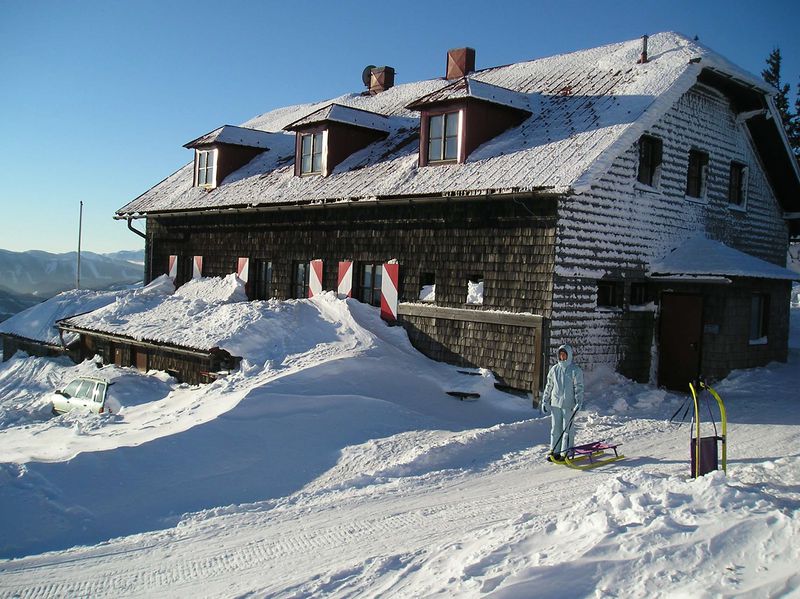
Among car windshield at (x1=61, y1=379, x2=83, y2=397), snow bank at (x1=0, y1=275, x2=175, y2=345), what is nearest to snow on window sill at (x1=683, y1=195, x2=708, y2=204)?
car windshield at (x1=61, y1=379, x2=83, y2=397)

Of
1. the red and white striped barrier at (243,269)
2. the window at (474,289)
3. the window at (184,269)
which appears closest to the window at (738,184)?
the window at (474,289)

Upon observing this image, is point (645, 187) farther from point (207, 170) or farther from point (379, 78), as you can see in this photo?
point (207, 170)

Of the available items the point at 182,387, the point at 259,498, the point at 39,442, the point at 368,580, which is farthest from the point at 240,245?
the point at 368,580

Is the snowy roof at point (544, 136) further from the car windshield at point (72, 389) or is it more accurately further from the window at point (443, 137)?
the car windshield at point (72, 389)

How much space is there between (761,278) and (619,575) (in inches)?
477

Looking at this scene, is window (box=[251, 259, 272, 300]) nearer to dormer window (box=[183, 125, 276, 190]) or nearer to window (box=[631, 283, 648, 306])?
dormer window (box=[183, 125, 276, 190])

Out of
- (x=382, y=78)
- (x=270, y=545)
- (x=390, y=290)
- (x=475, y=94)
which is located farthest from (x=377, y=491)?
(x=382, y=78)

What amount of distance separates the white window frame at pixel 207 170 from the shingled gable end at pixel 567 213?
3.47m

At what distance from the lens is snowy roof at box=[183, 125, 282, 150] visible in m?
22.5

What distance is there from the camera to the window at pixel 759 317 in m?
16.4

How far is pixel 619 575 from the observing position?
493 centimetres

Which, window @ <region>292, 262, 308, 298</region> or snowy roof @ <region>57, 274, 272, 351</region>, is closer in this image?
snowy roof @ <region>57, 274, 272, 351</region>

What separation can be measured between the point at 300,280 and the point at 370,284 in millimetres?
2745

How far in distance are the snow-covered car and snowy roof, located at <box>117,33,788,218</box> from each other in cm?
628
